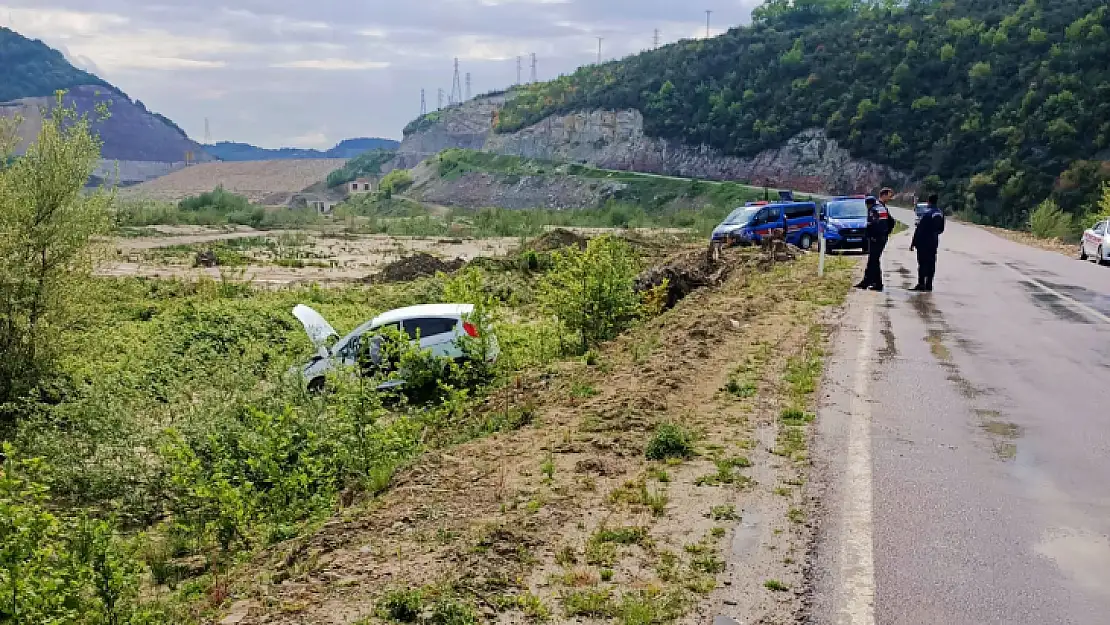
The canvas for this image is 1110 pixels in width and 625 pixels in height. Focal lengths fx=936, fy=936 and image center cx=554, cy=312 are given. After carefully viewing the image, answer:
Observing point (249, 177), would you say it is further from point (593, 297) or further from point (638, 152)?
point (593, 297)

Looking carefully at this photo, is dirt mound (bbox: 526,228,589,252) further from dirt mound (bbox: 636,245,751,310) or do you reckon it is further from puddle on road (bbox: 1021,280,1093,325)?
puddle on road (bbox: 1021,280,1093,325)

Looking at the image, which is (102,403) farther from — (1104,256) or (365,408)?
(1104,256)

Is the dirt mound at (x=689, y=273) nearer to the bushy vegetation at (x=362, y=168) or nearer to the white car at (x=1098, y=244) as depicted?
the white car at (x=1098, y=244)

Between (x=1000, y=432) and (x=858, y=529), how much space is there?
321 cm

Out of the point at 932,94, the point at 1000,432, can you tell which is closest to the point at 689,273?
the point at 1000,432

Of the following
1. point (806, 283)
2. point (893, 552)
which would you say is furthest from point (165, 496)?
point (806, 283)

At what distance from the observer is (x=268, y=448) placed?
373 inches

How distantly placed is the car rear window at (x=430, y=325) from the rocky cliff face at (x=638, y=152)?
62345mm

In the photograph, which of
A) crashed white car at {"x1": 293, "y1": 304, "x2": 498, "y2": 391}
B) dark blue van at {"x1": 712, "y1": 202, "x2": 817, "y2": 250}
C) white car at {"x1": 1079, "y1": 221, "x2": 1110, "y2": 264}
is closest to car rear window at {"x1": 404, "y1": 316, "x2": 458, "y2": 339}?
crashed white car at {"x1": 293, "y1": 304, "x2": 498, "y2": 391}

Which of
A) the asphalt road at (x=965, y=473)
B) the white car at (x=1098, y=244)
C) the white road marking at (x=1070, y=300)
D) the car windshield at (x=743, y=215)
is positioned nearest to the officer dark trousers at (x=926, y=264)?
the white road marking at (x=1070, y=300)

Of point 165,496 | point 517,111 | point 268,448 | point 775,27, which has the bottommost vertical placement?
point 165,496

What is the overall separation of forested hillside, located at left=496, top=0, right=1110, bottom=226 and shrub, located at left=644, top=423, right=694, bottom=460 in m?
49.9

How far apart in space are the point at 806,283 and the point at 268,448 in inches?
523

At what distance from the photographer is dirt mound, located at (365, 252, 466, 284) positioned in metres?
35.2
